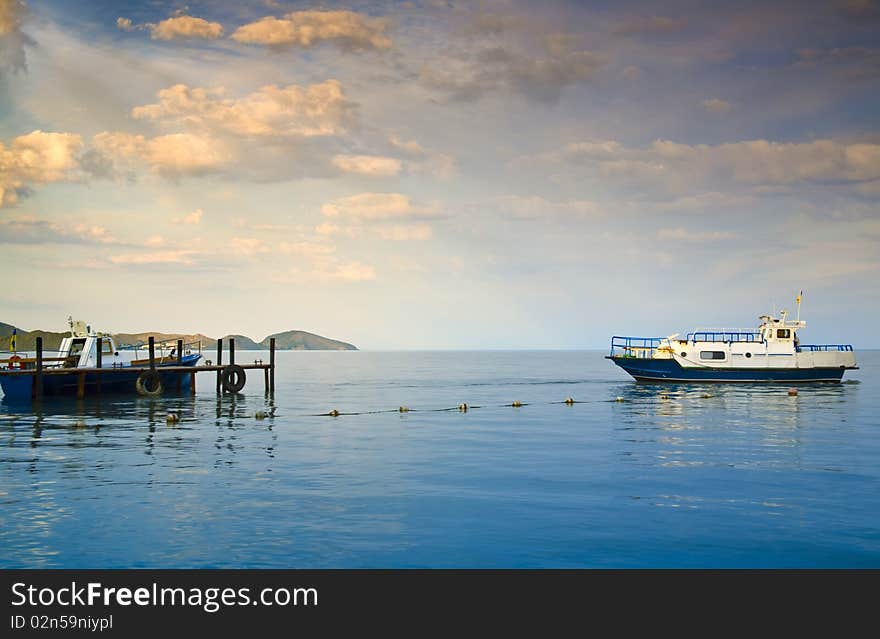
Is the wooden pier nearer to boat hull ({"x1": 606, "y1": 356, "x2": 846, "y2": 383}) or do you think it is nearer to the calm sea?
the calm sea

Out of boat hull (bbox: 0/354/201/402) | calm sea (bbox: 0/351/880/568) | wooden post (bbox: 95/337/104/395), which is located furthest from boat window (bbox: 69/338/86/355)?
calm sea (bbox: 0/351/880/568)

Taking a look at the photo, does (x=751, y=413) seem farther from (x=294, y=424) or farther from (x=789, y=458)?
(x=294, y=424)

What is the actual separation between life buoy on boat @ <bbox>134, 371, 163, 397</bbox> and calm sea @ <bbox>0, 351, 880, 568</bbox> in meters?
14.0

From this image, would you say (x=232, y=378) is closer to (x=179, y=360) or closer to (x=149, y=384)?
(x=179, y=360)

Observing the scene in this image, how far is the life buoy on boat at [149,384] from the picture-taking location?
67750 millimetres

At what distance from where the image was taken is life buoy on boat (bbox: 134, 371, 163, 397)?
2667 inches

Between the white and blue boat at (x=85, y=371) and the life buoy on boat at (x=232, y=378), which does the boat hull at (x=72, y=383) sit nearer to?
the white and blue boat at (x=85, y=371)

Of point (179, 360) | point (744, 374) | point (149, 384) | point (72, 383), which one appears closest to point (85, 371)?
point (72, 383)

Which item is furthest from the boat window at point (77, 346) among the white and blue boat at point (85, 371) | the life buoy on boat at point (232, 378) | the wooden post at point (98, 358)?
the life buoy on boat at point (232, 378)

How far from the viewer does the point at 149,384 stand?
68312 millimetres

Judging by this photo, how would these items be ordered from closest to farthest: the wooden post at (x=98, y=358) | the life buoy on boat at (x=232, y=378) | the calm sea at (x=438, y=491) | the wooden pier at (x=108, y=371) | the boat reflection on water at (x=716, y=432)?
1. the calm sea at (x=438, y=491)
2. the boat reflection on water at (x=716, y=432)
3. the wooden pier at (x=108, y=371)
4. the wooden post at (x=98, y=358)
5. the life buoy on boat at (x=232, y=378)

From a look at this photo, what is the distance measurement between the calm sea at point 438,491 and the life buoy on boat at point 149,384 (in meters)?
14.0
